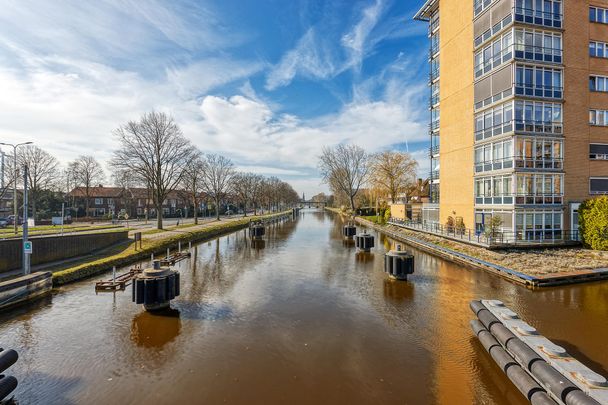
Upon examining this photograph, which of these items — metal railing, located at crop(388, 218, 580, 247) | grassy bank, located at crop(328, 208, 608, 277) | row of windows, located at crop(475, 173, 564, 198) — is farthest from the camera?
row of windows, located at crop(475, 173, 564, 198)

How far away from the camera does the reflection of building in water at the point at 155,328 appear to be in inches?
371

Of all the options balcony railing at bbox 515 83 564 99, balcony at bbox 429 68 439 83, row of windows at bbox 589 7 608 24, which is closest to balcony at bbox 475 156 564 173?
balcony railing at bbox 515 83 564 99

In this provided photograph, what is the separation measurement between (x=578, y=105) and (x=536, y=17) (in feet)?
26.8

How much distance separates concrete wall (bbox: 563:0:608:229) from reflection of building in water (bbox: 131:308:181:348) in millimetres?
30198

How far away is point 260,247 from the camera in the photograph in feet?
98.6

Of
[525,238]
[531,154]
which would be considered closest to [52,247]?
[525,238]

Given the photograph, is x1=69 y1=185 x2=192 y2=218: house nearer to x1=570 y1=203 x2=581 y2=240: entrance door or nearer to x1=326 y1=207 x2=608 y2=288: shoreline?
x1=326 y1=207 x2=608 y2=288: shoreline

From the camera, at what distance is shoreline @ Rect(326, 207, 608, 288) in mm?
15969

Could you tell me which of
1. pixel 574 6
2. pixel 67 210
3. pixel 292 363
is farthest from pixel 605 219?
pixel 67 210

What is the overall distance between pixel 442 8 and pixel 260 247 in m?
34.1

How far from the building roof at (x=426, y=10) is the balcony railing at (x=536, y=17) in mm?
14579

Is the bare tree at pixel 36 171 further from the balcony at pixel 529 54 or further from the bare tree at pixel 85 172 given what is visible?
the balcony at pixel 529 54

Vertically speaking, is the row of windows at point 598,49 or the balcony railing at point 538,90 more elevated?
the row of windows at point 598,49

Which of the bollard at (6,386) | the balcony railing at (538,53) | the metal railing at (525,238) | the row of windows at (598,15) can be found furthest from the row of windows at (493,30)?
the bollard at (6,386)
